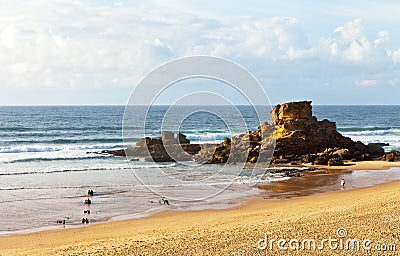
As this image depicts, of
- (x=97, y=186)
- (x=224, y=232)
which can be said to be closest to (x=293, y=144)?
(x=97, y=186)

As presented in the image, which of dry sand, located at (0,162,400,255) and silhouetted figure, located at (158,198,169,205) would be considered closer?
dry sand, located at (0,162,400,255)

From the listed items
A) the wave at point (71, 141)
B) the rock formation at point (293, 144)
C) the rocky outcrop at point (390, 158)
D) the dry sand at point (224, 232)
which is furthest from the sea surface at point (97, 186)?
the rocky outcrop at point (390, 158)

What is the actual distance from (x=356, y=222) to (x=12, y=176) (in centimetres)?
2092

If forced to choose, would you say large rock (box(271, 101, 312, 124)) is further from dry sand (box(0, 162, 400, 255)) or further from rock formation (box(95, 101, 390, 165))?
dry sand (box(0, 162, 400, 255))

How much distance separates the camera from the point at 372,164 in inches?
1275

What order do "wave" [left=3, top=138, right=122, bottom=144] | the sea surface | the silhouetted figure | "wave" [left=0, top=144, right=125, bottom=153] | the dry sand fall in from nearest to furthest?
the dry sand
the sea surface
the silhouetted figure
"wave" [left=0, top=144, right=125, bottom=153]
"wave" [left=3, top=138, right=122, bottom=144]

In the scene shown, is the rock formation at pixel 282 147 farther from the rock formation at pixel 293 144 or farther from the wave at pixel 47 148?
the wave at pixel 47 148

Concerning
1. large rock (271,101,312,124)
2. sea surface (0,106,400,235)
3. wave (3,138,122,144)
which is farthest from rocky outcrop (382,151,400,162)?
wave (3,138,122,144)

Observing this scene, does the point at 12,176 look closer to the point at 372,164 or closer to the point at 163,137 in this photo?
the point at 163,137

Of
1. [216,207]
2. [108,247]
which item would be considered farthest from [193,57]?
[108,247]

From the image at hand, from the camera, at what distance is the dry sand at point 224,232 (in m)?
11.3

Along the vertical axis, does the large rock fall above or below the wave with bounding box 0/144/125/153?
above

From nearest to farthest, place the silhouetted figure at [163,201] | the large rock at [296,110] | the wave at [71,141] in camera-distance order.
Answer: the silhouetted figure at [163,201] < the large rock at [296,110] < the wave at [71,141]

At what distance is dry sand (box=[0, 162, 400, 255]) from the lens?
Result: 1126cm
